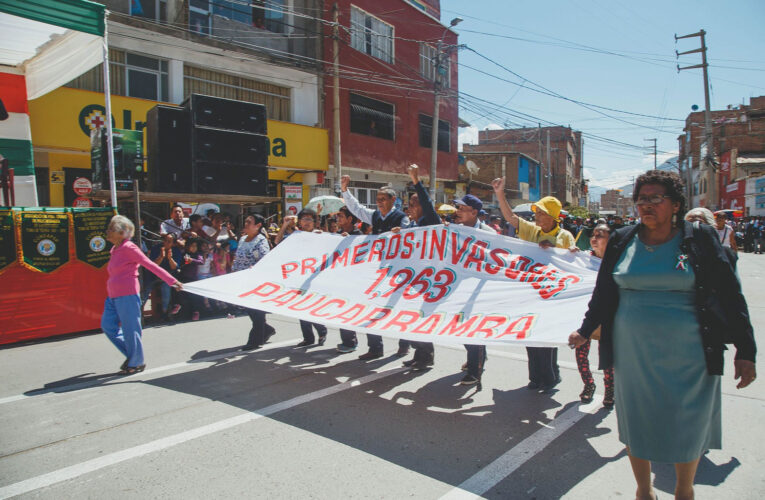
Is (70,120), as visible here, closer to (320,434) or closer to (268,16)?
(268,16)

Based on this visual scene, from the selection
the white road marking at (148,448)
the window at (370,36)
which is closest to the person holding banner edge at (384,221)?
the white road marking at (148,448)

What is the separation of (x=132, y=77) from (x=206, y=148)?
19.8 ft

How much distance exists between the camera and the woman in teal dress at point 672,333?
245 centimetres

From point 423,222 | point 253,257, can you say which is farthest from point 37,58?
point 423,222

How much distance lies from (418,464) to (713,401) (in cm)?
183

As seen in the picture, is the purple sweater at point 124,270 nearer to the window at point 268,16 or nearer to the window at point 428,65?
the window at point 268,16

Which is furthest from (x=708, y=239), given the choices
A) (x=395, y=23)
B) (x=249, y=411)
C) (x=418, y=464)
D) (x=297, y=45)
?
(x=395, y=23)

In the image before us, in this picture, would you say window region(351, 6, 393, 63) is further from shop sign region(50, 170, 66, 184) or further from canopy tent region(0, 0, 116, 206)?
canopy tent region(0, 0, 116, 206)

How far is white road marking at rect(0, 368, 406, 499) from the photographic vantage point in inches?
124

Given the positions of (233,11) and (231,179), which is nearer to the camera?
(231,179)

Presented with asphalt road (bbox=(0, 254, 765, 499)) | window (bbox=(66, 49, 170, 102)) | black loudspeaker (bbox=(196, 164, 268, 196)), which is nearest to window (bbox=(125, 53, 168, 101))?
window (bbox=(66, 49, 170, 102))

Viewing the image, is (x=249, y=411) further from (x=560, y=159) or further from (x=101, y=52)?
(x=560, y=159)

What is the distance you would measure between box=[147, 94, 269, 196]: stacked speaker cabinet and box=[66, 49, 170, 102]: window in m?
4.41

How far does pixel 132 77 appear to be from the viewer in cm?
1459
